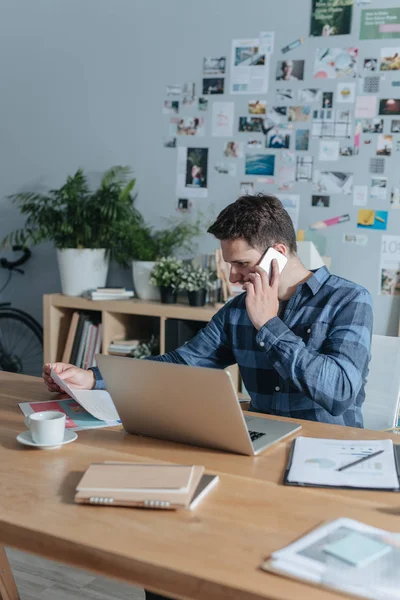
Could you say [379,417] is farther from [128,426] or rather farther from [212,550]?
[212,550]

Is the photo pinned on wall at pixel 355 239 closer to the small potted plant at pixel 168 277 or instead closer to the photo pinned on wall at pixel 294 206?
the photo pinned on wall at pixel 294 206

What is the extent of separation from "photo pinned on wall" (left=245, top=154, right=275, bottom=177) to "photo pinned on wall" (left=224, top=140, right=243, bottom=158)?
51 mm

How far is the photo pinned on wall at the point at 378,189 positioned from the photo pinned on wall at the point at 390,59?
1.61 feet

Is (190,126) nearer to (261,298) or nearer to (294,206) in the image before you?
(294,206)

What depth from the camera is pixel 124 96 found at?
3930 millimetres

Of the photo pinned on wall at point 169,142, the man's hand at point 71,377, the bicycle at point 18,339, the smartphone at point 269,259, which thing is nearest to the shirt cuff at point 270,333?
the smartphone at point 269,259

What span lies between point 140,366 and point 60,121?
3.03 m

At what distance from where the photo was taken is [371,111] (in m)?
3.34

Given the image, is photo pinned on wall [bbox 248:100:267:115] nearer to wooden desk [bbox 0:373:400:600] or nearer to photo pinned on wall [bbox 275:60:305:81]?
photo pinned on wall [bbox 275:60:305:81]

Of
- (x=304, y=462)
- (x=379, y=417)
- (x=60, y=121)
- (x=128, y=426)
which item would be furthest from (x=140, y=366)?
(x=60, y=121)

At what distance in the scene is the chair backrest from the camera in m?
2.09

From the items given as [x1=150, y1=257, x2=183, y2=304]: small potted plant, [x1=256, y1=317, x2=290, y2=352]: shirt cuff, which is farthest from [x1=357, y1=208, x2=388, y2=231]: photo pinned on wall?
[x1=256, y1=317, x2=290, y2=352]: shirt cuff

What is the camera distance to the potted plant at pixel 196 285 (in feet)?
11.4

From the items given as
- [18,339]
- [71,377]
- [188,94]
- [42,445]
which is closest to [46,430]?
[42,445]
